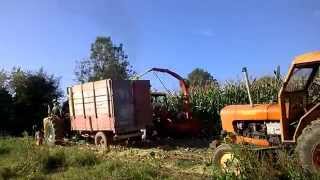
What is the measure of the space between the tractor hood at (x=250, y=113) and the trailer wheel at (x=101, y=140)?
21.4ft

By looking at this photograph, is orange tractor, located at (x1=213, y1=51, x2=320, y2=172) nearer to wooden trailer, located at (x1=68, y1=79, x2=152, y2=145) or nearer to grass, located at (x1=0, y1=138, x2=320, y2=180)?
grass, located at (x1=0, y1=138, x2=320, y2=180)

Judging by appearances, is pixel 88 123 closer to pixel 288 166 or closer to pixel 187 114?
pixel 187 114

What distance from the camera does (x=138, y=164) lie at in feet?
39.5

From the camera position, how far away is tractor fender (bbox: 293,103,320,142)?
9.39 metres

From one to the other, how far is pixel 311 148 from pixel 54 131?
13795 mm

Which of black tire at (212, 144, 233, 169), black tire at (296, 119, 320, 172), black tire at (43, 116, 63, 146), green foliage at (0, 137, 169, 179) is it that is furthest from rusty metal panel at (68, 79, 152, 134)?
black tire at (296, 119, 320, 172)

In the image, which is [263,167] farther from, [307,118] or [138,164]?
[138,164]

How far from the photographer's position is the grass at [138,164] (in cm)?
847

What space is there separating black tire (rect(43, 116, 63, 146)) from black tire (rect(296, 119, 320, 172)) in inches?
529

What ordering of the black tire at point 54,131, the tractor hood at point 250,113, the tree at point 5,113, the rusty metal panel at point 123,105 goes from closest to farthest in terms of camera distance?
the tractor hood at point 250,113 → the rusty metal panel at point 123,105 → the black tire at point 54,131 → the tree at point 5,113

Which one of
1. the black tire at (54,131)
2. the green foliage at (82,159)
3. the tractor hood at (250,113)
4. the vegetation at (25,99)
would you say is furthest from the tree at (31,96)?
the tractor hood at (250,113)

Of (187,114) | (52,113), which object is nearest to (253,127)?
(187,114)

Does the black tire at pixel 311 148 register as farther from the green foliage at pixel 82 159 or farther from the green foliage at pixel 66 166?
the green foliage at pixel 82 159

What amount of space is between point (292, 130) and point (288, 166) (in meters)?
1.72
